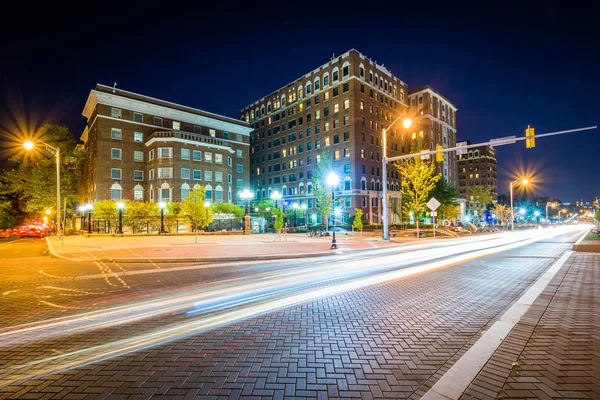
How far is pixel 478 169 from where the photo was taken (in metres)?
147

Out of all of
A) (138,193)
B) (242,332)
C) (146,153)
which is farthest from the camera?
(146,153)

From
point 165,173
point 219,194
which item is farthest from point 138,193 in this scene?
point 219,194

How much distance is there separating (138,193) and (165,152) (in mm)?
8681

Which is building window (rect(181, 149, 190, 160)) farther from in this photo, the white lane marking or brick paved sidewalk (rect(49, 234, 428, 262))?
the white lane marking

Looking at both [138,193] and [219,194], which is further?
[219,194]

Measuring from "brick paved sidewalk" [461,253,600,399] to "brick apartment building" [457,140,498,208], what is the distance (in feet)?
503

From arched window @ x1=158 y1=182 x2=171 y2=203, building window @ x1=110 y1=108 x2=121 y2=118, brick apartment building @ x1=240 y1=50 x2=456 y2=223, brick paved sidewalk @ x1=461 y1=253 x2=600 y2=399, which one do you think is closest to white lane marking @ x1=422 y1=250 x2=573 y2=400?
brick paved sidewalk @ x1=461 y1=253 x2=600 y2=399

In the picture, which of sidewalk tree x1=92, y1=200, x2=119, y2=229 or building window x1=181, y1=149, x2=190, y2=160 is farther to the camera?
building window x1=181, y1=149, x2=190, y2=160

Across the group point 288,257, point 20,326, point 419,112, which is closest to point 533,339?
point 20,326

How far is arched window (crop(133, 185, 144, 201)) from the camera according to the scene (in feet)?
157

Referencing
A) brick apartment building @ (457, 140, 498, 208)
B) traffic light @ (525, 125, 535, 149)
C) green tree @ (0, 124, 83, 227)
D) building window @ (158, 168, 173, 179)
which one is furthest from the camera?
brick apartment building @ (457, 140, 498, 208)

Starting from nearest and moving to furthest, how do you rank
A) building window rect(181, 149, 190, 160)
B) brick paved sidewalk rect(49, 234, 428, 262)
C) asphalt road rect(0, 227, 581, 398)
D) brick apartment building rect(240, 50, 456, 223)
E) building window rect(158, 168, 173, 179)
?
asphalt road rect(0, 227, 581, 398)
brick paved sidewalk rect(49, 234, 428, 262)
building window rect(158, 168, 173, 179)
building window rect(181, 149, 190, 160)
brick apartment building rect(240, 50, 456, 223)

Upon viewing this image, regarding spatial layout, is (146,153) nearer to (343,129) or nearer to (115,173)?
(115,173)

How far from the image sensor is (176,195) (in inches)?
1799
